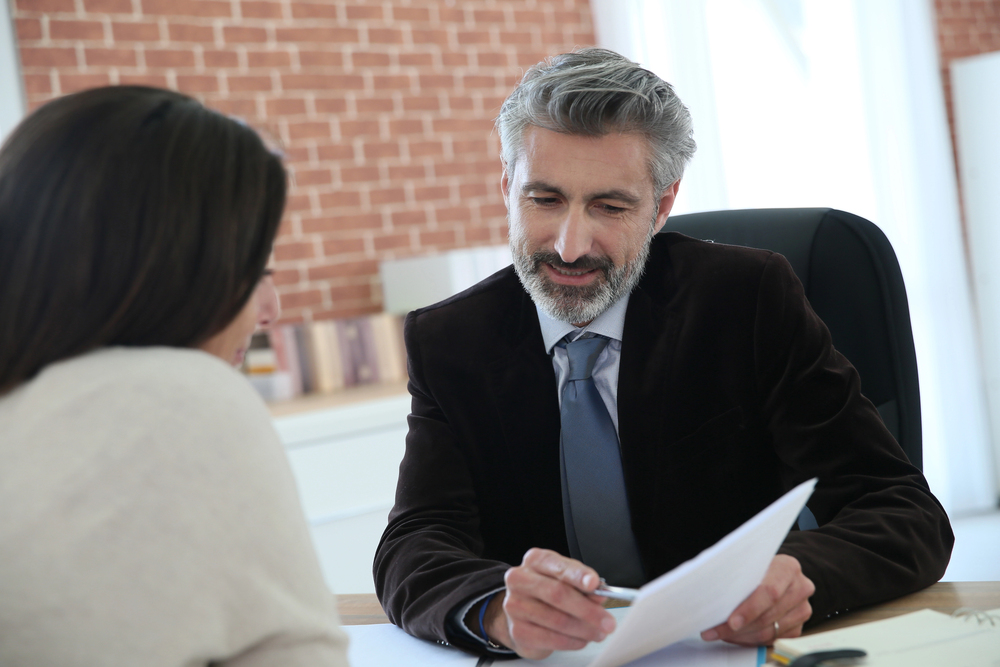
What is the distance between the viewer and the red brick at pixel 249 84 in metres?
3.16

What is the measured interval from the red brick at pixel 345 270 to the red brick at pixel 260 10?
894mm

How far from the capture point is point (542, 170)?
1.38 metres

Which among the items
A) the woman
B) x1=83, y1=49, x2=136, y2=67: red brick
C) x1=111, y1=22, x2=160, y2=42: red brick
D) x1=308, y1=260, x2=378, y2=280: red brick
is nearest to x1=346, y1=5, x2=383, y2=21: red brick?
x1=111, y1=22, x2=160, y2=42: red brick

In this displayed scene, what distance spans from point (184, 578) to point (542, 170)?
91 centimetres

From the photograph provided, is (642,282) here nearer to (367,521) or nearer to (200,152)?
(200,152)

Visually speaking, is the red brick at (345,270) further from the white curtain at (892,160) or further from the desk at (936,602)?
the desk at (936,602)

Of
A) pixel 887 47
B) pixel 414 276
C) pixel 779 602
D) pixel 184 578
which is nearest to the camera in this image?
pixel 184 578

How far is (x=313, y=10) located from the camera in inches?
130

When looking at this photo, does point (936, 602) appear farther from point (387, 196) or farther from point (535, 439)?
point (387, 196)

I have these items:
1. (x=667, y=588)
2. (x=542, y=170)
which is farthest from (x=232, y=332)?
(x=542, y=170)

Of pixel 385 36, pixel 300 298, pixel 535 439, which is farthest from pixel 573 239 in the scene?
pixel 385 36

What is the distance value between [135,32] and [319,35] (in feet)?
2.07

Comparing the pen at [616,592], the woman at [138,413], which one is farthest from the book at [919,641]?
the woman at [138,413]

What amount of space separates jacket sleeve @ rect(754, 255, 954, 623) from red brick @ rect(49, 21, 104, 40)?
2471 mm
